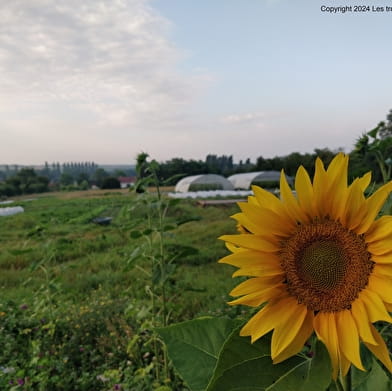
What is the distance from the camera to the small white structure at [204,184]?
768 inches

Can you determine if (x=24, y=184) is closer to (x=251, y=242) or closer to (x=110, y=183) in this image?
(x=110, y=183)

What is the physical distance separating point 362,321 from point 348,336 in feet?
0.07

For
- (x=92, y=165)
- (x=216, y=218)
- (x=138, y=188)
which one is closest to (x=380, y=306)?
(x=138, y=188)

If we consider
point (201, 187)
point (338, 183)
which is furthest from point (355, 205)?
point (201, 187)

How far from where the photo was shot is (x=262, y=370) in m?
0.44

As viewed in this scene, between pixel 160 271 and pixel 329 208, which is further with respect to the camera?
pixel 160 271

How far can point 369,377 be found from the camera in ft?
1.79

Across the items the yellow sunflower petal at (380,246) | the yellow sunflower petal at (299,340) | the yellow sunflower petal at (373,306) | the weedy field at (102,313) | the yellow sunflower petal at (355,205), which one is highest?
the yellow sunflower petal at (355,205)

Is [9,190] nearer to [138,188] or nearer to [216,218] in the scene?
[216,218]

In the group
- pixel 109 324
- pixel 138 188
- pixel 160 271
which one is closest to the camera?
pixel 160 271

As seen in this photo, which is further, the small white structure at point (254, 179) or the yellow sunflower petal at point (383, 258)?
the small white structure at point (254, 179)

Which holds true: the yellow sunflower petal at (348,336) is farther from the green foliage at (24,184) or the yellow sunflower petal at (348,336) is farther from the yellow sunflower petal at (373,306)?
the green foliage at (24,184)

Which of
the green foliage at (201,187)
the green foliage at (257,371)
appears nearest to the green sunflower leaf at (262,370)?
the green foliage at (257,371)

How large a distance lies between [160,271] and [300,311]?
124 cm
